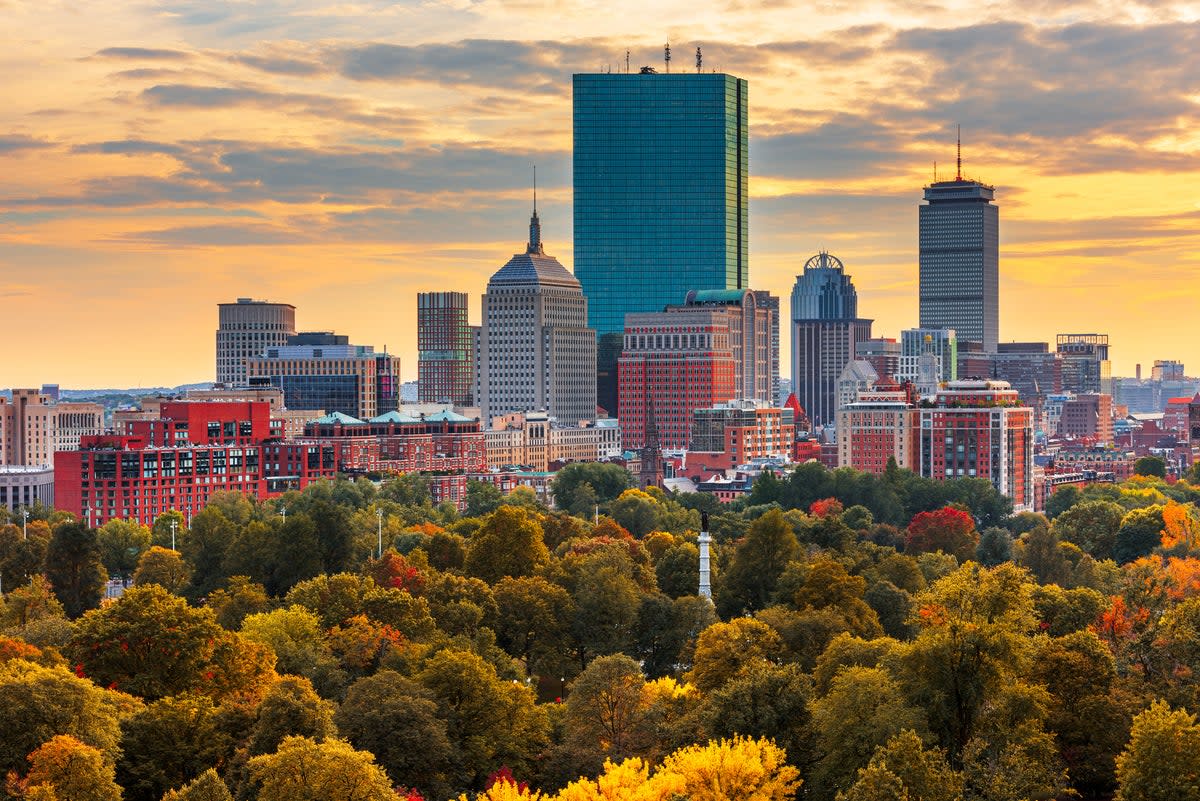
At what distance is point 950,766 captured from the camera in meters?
79.9

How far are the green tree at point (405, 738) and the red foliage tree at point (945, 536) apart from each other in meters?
90.7

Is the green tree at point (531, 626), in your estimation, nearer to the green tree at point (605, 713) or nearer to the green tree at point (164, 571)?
the green tree at point (605, 713)

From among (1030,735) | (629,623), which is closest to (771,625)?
(629,623)

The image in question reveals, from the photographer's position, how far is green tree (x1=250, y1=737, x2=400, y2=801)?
7688 cm

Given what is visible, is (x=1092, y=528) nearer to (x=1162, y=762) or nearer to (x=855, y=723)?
(x=855, y=723)

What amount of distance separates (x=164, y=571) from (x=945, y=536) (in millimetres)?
67028

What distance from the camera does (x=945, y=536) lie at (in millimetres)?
180000

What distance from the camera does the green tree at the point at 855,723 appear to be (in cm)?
8094

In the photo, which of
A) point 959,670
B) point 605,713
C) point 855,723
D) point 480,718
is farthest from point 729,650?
point 855,723

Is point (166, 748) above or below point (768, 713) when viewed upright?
below

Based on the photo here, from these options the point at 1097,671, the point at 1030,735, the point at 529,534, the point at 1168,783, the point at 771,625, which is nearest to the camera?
the point at 1168,783

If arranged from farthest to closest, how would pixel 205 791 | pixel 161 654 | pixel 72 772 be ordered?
pixel 161 654, pixel 72 772, pixel 205 791

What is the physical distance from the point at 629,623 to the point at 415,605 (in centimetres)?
1270

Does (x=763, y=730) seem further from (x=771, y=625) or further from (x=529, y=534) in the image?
(x=529, y=534)
